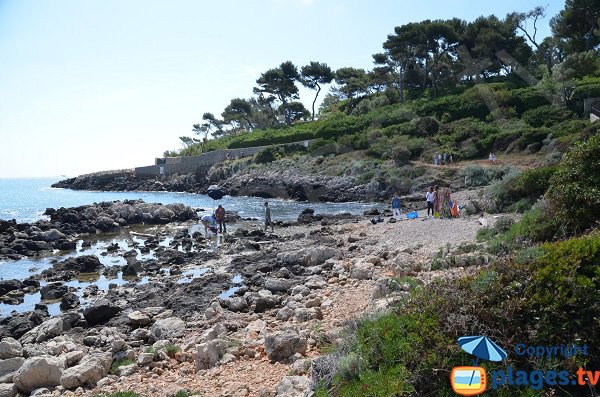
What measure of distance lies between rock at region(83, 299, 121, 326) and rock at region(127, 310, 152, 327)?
2.96 feet

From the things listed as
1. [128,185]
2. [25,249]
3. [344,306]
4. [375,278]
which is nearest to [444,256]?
[375,278]

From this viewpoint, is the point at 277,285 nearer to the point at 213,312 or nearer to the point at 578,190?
the point at 213,312

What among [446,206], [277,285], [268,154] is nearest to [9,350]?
[277,285]

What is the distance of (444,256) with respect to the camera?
1249 cm

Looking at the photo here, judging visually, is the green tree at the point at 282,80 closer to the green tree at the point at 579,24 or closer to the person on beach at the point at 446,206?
the green tree at the point at 579,24

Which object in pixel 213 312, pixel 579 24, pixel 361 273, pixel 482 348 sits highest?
pixel 579 24

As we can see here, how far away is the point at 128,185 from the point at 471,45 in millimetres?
58189

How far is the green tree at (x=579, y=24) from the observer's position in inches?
2197

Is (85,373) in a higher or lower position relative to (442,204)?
lower

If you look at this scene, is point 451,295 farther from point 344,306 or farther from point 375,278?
point 375,278

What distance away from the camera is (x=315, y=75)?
80.5 metres

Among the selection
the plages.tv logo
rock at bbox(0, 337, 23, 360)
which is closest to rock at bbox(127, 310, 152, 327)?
rock at bbox(0, 337, 23, 360)

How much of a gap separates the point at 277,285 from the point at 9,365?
6.30 metres

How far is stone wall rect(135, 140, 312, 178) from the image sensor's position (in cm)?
6869
